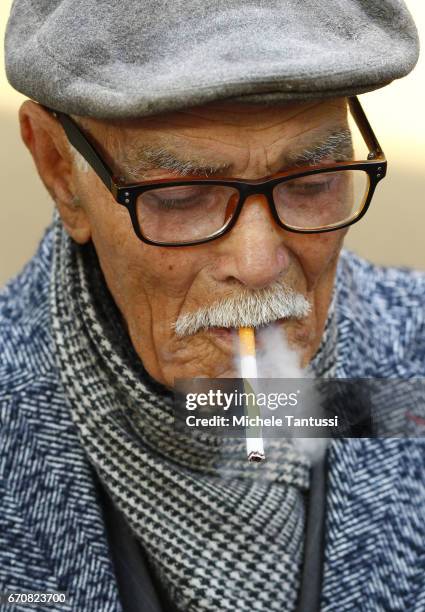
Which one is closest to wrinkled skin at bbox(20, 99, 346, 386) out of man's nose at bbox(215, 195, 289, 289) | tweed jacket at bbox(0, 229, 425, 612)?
man's nose at bbox(215, 195, 289, 289)

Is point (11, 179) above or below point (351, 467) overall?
above

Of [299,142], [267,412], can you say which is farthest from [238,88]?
[267,412]

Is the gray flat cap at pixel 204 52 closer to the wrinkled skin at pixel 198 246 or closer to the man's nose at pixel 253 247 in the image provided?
the wrinkled skin at pixel 198 246

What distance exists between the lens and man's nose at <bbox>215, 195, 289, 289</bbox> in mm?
1487

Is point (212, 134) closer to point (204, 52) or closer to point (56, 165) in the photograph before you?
point (204, 52)

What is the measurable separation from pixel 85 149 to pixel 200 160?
0.66 ft

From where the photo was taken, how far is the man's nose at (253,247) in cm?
149

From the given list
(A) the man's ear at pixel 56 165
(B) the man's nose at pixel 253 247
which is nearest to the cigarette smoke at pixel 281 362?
(B) the man's nose at pixel 253 247

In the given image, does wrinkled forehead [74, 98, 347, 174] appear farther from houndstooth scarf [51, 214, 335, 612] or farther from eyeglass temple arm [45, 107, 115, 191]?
houndstooth scarf [51, 214, 335, 612]

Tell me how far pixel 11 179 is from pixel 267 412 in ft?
5.08

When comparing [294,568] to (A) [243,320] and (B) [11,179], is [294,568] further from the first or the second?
(B) [11,179]

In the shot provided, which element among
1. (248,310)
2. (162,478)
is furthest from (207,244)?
(162,478)

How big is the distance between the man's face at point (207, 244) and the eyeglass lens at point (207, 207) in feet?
0.07

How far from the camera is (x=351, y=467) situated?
1.87m
